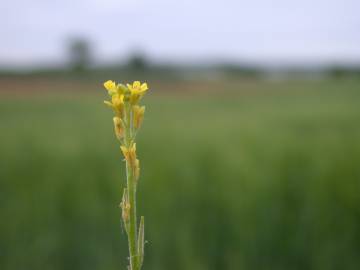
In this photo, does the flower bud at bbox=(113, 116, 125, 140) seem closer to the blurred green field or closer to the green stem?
the green stem

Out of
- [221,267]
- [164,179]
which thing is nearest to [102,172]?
[164,179]

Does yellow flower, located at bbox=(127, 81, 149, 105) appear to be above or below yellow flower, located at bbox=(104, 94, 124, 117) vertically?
above

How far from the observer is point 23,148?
5.13m

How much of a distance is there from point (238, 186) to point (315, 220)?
73 cm

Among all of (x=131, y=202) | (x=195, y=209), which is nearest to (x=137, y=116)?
(x=131, y=202)

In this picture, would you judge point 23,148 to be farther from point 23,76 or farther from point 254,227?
point 23,76

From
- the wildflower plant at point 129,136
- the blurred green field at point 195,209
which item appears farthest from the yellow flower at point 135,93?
the blurred green field at point 195,209

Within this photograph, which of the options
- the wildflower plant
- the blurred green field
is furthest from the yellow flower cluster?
the blurred green field

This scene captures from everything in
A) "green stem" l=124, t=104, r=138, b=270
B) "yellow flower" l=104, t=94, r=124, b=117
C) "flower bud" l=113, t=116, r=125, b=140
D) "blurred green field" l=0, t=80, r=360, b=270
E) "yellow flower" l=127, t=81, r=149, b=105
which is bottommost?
"blurred green field" l=0, t=80, r=360, b=270

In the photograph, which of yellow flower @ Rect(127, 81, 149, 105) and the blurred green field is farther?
the blurred green field

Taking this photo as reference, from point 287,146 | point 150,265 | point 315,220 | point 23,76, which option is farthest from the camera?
point 23,76

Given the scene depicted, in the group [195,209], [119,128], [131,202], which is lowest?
[195,209]

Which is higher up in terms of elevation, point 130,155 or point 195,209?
point 130,155

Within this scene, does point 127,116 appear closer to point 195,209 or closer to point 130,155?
point 130,155
